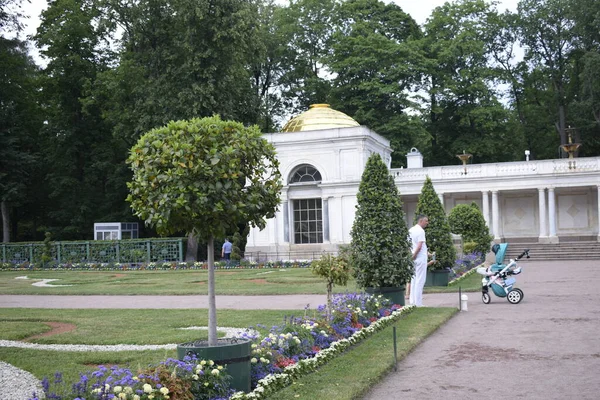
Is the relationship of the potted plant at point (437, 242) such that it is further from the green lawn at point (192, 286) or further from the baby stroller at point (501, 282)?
the baby stroller at point (501, 282)

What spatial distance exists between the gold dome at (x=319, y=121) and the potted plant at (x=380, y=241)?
90.3 feet

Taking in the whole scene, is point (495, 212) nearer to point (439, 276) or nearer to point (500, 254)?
point (439, 276)

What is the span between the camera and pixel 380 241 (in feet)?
45.3

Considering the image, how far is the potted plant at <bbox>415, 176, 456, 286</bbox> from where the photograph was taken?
19.1 meters

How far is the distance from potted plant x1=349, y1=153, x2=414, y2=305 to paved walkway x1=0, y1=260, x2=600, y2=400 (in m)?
1.53

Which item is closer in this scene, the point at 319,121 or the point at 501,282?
the point at 501,282

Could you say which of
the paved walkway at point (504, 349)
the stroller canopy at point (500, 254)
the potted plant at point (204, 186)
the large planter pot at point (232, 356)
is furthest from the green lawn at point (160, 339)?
the stroller canopy at point (500, 254)

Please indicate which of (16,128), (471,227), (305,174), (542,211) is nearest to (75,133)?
(16,128)

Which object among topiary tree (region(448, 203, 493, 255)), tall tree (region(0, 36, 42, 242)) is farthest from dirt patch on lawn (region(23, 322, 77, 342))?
tall tree (region(0, 36, 42, 242))

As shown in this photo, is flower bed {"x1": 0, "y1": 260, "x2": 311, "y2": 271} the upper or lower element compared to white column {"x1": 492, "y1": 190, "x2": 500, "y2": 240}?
lower

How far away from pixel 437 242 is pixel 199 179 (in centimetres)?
1335

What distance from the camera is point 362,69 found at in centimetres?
4878

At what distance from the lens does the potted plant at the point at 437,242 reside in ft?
62.7

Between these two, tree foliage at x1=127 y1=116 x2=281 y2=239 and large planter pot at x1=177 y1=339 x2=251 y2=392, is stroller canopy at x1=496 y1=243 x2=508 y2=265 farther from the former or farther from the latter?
large planter pot at x1=177 y1=339 x2=251 y2=392
